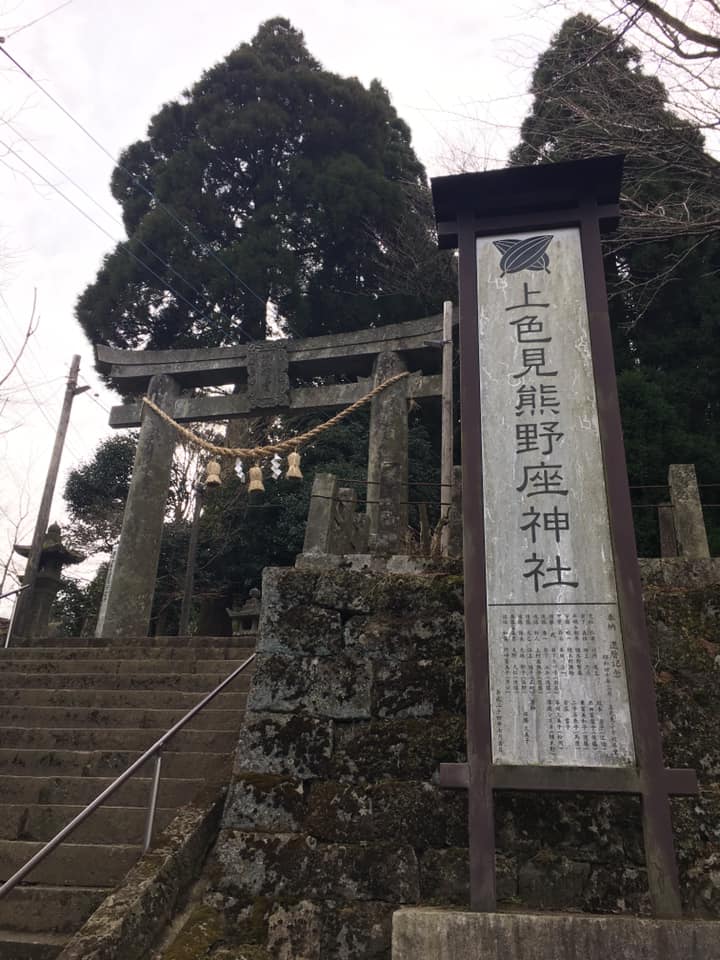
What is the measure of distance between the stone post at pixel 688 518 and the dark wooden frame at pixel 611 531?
2.52 metres

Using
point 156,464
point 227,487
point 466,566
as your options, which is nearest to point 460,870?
point 466,566

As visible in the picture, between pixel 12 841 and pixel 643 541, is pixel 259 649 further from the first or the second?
pixel 643 541

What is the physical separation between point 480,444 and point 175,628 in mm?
13869

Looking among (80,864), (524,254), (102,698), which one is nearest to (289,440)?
(102,698)

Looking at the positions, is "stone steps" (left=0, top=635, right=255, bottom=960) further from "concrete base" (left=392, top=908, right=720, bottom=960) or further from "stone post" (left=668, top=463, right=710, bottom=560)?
"stone post" (left=668, top=463, right=710, bottom=560)

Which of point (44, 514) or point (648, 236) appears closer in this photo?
point (648, 236)

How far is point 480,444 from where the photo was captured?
3734 mm

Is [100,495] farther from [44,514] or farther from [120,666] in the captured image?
[120,666]

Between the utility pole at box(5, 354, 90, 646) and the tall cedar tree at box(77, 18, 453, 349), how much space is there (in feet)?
7.14

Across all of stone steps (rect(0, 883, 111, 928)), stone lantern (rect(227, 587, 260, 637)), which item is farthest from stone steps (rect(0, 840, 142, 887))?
stone lantern (rect(227, 587, 260, 637))

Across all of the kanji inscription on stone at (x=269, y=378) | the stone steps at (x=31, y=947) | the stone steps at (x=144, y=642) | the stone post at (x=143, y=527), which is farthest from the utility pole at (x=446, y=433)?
the stone post at (x=143, y=527)

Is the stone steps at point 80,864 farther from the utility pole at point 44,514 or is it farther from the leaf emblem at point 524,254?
the utility pole at point 44,514

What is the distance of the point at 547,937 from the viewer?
262 cm

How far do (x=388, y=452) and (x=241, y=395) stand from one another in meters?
2.94
